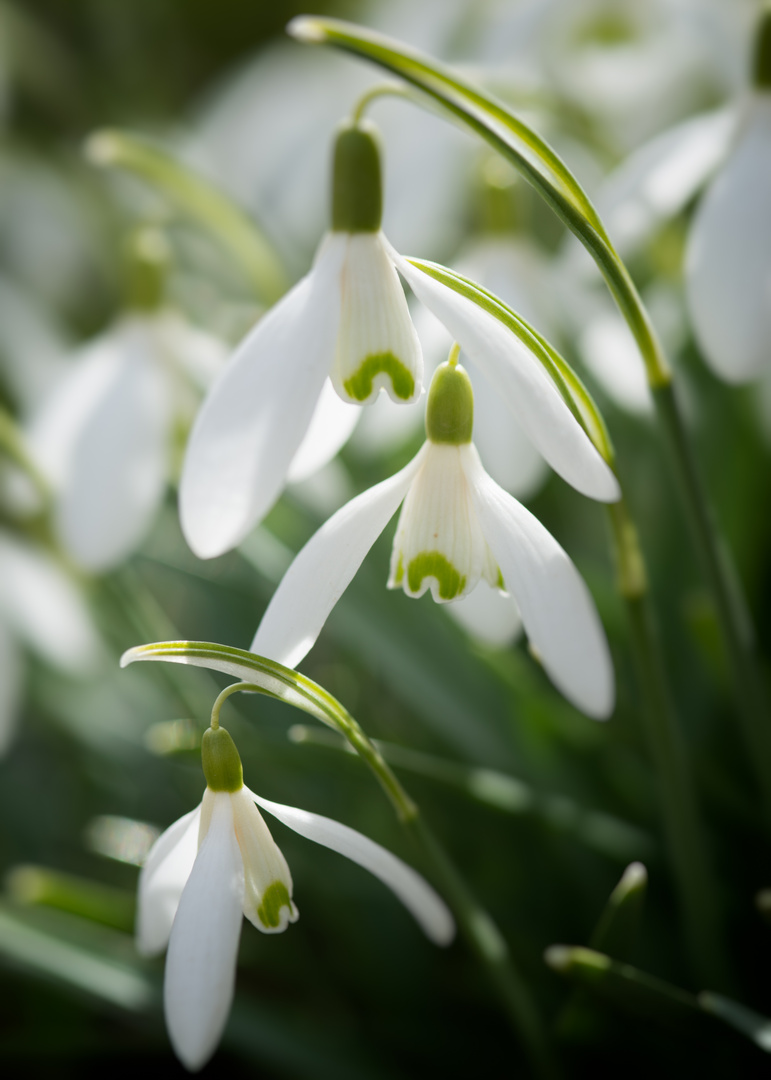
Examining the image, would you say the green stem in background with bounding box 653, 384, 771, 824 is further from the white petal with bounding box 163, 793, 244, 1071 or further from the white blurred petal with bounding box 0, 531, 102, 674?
the white blurred petal with bounding box 0, 531, 102, 674

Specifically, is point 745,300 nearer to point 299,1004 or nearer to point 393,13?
point 299,1004

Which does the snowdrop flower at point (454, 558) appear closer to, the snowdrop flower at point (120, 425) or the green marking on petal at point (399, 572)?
the green marking on petal at point (399, 572)

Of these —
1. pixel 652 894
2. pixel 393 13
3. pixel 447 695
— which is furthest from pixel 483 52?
pixel 652 894

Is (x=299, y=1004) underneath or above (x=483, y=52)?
underneath

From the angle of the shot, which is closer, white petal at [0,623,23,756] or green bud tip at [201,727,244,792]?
green bud tip at [201,727,244,792]

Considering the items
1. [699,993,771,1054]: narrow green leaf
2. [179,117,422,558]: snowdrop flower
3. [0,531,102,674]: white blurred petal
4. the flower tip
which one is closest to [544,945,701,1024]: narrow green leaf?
[699,993,771,1054]: narrow green leaf
